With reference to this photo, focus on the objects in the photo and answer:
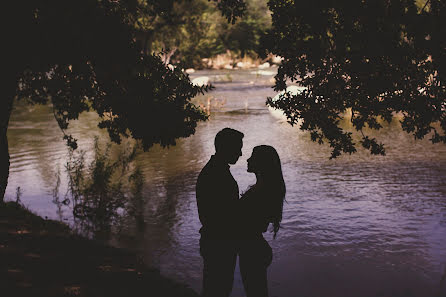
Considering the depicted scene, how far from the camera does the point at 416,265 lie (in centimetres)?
817

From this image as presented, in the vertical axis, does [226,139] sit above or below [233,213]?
above

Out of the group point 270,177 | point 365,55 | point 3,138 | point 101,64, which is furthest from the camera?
point 101,64

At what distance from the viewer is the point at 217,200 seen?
380cm

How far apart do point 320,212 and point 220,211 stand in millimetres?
7584

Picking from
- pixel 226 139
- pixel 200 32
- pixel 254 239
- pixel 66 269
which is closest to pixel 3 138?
pixel 66 269

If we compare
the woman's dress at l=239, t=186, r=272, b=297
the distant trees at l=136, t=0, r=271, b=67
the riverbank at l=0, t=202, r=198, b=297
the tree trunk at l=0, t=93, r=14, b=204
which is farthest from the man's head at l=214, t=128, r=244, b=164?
the distant trees at l=136, t=0, r=271, b=67

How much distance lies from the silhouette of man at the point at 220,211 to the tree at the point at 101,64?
2635 millimetres

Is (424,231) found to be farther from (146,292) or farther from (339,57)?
(146,292)

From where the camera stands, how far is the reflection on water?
7965 millimetres

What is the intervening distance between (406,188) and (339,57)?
8.09 meters

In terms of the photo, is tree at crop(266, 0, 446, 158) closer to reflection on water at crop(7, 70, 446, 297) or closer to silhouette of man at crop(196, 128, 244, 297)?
silhouette of man at crop(196, 128, 244, 297)

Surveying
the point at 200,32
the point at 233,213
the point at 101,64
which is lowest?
the point at 233,213

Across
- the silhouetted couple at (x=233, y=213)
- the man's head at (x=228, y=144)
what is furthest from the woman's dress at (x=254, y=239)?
the man's head at (x=228, y=144)

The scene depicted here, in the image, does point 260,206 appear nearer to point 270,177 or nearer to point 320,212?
point 270,177
